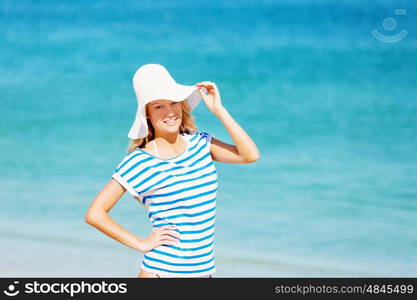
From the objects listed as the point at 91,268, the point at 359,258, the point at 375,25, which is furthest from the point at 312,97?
the point at 91,268

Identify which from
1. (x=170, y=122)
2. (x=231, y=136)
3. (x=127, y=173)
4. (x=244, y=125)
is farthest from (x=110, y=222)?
(x=244, y=125)

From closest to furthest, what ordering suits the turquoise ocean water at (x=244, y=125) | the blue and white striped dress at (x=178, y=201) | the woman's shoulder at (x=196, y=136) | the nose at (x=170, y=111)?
the blue and white striped dress at (x=178, y=201) < the nose at (x=170, y=111) < the woman's shoulder at (x=196, y=136) < the turquoise ocean water at (x=244, y=125)

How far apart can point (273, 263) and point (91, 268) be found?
5.11 ft

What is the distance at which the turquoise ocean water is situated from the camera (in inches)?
332

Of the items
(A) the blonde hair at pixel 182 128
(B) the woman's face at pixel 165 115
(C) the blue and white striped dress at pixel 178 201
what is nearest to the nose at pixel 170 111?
(B) the woman's face at pixel 165 115

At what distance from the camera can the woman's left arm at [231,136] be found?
178 inches

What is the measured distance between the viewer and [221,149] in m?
4.62

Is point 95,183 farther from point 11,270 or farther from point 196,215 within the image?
point 196,215

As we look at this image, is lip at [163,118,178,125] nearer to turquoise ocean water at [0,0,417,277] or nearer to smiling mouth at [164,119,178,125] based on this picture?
smiling mouth at [164,119,178,125]

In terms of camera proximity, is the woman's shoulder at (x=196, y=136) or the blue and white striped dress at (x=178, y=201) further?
the woman's shoulder at (x=196, y=136)

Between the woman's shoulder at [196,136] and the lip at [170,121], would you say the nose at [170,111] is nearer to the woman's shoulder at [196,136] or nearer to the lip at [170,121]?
the lip at [170,121]

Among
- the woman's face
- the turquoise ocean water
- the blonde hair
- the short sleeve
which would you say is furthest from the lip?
the turquoise ocean water

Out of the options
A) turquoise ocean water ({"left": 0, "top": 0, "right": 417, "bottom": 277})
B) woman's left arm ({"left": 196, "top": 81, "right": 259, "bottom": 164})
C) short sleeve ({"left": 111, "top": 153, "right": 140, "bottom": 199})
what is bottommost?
short sleeve ({"left": 111, "top": 153, "right": 140, "bottom": 199})

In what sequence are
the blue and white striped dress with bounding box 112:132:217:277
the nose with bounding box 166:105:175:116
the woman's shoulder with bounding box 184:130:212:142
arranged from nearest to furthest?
the blue and white striped dress with bounding box 112:132:217:277 < the nose with bounding box 166:105:175:116 < the woman's shoulder with bounding box 184:130:212:142
